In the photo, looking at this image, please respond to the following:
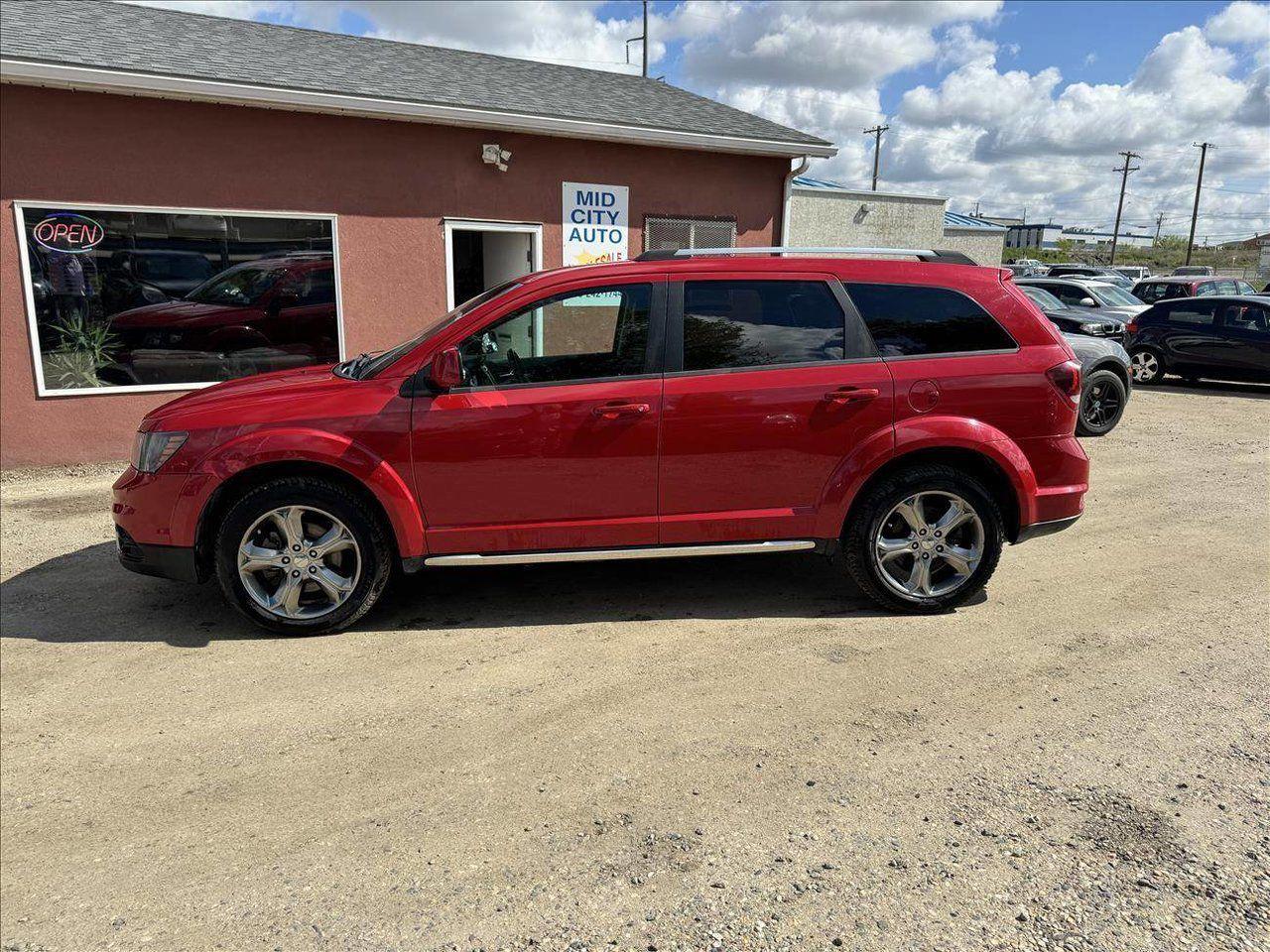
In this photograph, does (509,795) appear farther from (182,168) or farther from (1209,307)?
(1209,307)

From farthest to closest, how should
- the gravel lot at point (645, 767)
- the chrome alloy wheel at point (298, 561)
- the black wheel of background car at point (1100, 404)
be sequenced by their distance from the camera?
the black wheel of background car at point (1100, 404), the chrome alloy wheel at point (298, 561), the gravel lot at point (645, 767)

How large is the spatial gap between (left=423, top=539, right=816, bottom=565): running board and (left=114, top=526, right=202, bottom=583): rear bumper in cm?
116

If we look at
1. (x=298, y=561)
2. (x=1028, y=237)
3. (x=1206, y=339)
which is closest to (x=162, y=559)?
(x=298, y=561)

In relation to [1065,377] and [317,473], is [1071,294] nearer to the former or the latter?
[1065,377]

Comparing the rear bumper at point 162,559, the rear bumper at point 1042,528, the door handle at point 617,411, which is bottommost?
the rear bumper at point 162,559

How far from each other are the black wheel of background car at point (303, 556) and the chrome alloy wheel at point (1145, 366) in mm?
14776

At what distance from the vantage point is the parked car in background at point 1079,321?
14703 mm

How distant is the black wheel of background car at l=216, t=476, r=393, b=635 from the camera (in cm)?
425

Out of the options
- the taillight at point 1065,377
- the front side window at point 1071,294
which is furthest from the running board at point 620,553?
the front side window at point 1071,294

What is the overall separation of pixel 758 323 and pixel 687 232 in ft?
23.4

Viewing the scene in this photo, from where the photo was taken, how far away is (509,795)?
3.04 metres

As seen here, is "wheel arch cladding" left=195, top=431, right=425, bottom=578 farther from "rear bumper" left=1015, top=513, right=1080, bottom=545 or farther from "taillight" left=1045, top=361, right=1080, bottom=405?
"taillight" left=1045, top=361, right=1080, bottom=405

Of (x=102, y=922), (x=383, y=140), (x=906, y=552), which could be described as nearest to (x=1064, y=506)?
(x=906, y=552)

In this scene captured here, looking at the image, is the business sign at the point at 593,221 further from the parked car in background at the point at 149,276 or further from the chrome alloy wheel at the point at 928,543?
the chrome alloy wheel at the point at 928,543
